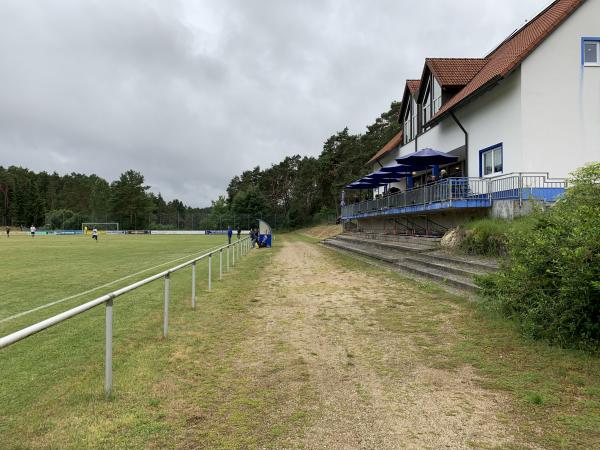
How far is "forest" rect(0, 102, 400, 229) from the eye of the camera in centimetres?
5962

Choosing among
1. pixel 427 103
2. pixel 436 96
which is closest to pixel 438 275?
pixel 436 96

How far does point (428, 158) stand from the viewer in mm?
19344

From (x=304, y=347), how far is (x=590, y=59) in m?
→ 16.8

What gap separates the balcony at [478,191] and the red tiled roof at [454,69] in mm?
5972

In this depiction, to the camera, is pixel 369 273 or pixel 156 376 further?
pixel 369 273

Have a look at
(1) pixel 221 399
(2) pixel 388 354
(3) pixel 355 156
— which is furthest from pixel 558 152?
(3) pixel 355 156

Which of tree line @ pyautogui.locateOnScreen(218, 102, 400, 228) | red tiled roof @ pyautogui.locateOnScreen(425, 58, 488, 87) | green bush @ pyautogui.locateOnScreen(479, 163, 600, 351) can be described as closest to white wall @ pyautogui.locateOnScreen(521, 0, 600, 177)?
red tiled roof @ pyautogui.locateOnScreen(425, 58, 488, 87)

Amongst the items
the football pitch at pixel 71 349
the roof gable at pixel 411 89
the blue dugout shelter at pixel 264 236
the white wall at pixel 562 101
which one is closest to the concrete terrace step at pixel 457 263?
the white wall at pixel 562 101

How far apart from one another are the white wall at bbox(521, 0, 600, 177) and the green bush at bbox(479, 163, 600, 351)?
414 inches

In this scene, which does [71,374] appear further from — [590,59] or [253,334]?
[590,59]

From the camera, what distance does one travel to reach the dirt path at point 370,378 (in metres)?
3.35

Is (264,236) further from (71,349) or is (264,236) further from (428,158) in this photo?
(71,349)

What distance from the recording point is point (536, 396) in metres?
3.91

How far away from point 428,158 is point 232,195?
77.3 m
